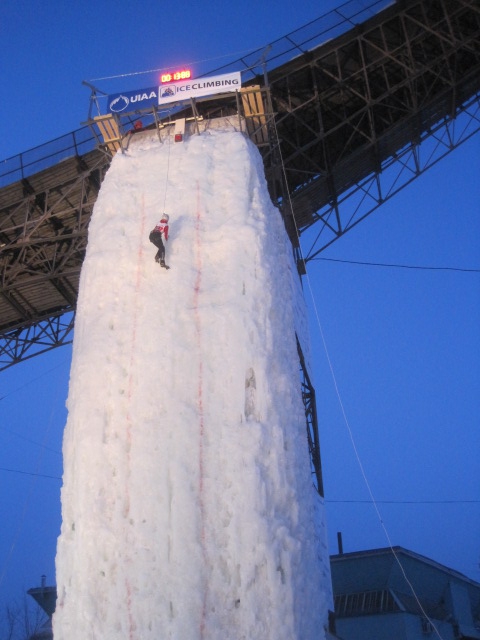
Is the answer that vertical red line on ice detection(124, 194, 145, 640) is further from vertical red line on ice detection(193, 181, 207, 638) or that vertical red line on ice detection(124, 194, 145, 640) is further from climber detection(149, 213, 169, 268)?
vertical red line on ice detection(193, 181, 207, 638)

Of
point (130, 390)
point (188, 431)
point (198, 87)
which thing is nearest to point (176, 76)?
point (198, 87)

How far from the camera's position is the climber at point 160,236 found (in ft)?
28.1

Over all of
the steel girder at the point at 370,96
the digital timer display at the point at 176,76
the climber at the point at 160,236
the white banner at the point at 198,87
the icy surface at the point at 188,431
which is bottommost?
the icy surface at the point at 188,431

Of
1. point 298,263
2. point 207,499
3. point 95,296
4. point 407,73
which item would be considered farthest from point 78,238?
point 207,499

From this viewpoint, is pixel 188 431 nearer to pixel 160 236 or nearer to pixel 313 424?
pixel 160 236

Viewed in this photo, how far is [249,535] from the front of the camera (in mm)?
7102

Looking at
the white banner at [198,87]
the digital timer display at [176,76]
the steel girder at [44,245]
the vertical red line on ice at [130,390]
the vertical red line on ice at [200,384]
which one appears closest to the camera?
the vertical red line on ice at [130,390]

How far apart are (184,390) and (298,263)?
867cm

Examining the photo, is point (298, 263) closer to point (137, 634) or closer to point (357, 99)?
point (357, 99)

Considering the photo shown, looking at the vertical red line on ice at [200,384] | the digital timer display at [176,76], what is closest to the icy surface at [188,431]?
the vertical red line on ice at [200,384]

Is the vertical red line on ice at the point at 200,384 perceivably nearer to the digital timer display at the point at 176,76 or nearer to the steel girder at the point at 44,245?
the digital timer display at the point at 176,76

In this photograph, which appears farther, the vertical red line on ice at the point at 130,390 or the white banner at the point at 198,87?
the white banner at the point at 198,87

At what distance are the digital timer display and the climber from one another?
443cm

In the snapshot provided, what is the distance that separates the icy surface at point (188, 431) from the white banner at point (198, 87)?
2016 millimetres
